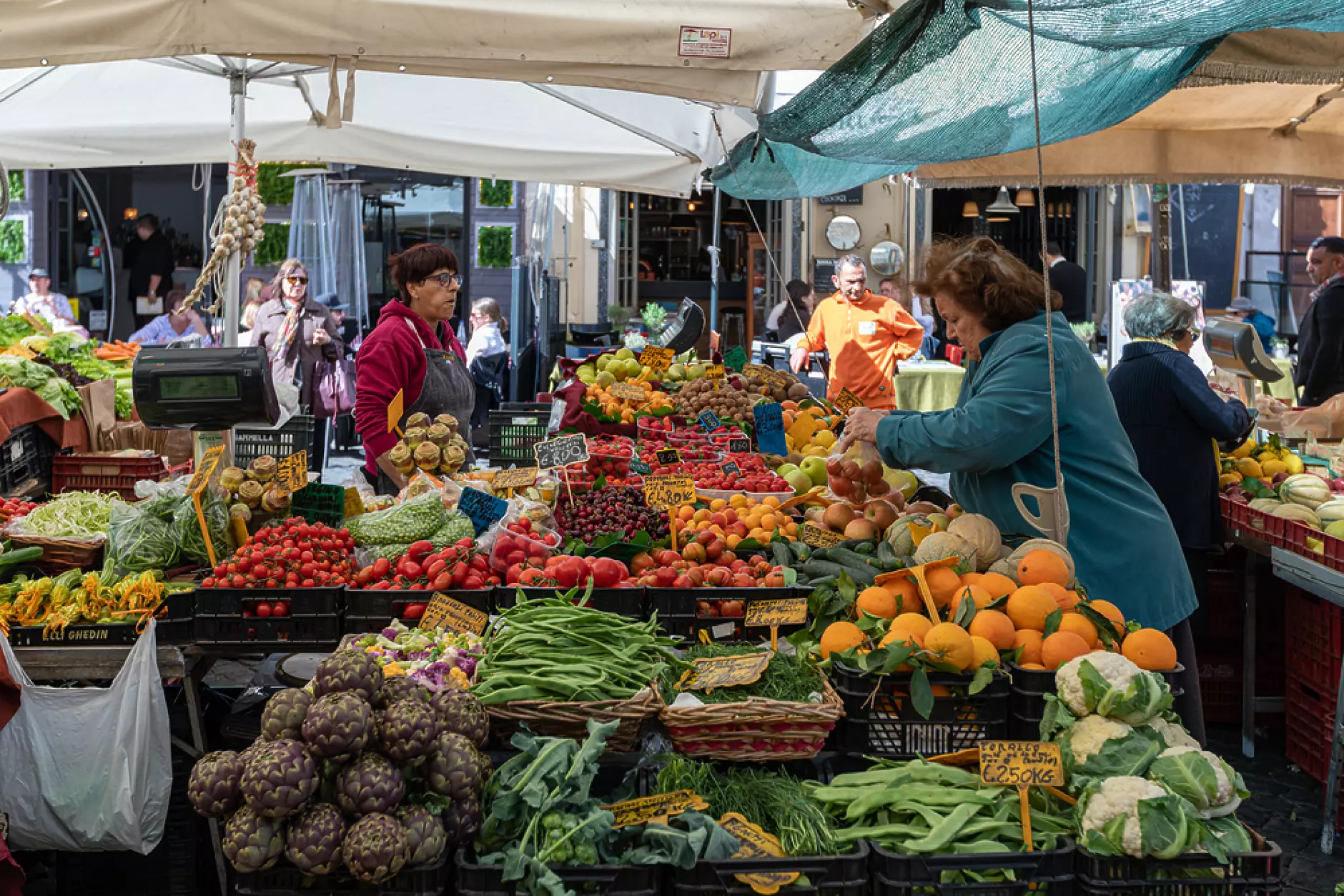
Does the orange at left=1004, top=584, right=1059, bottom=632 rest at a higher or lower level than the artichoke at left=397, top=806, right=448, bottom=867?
higher

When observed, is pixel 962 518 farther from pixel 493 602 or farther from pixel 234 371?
pixel 234 371

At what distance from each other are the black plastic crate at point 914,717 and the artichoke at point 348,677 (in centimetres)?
100

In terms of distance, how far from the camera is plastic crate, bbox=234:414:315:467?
529 cm

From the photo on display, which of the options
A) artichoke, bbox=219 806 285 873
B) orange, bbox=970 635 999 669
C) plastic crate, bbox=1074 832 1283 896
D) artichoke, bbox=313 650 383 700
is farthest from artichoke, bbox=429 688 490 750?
plastic crate, bbox=1074 832 1283 896

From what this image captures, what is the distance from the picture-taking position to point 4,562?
3.59 m

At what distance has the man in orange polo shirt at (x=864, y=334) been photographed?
8508mm

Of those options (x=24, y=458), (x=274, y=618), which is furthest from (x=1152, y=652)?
(x=24, y=458)

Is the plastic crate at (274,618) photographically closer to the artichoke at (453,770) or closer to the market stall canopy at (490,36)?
the artichoke at (453,770)

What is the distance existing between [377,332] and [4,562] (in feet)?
5.58

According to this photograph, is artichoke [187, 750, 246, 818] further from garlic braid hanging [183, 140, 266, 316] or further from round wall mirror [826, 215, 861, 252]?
round wall mirror [826, 215, 861, 252]

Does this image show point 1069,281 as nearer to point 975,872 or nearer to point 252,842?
point 975,872

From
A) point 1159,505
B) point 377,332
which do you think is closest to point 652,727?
point 1159,505

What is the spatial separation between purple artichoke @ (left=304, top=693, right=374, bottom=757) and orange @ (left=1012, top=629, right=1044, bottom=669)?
4.62ft

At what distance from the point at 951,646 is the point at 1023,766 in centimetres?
41
